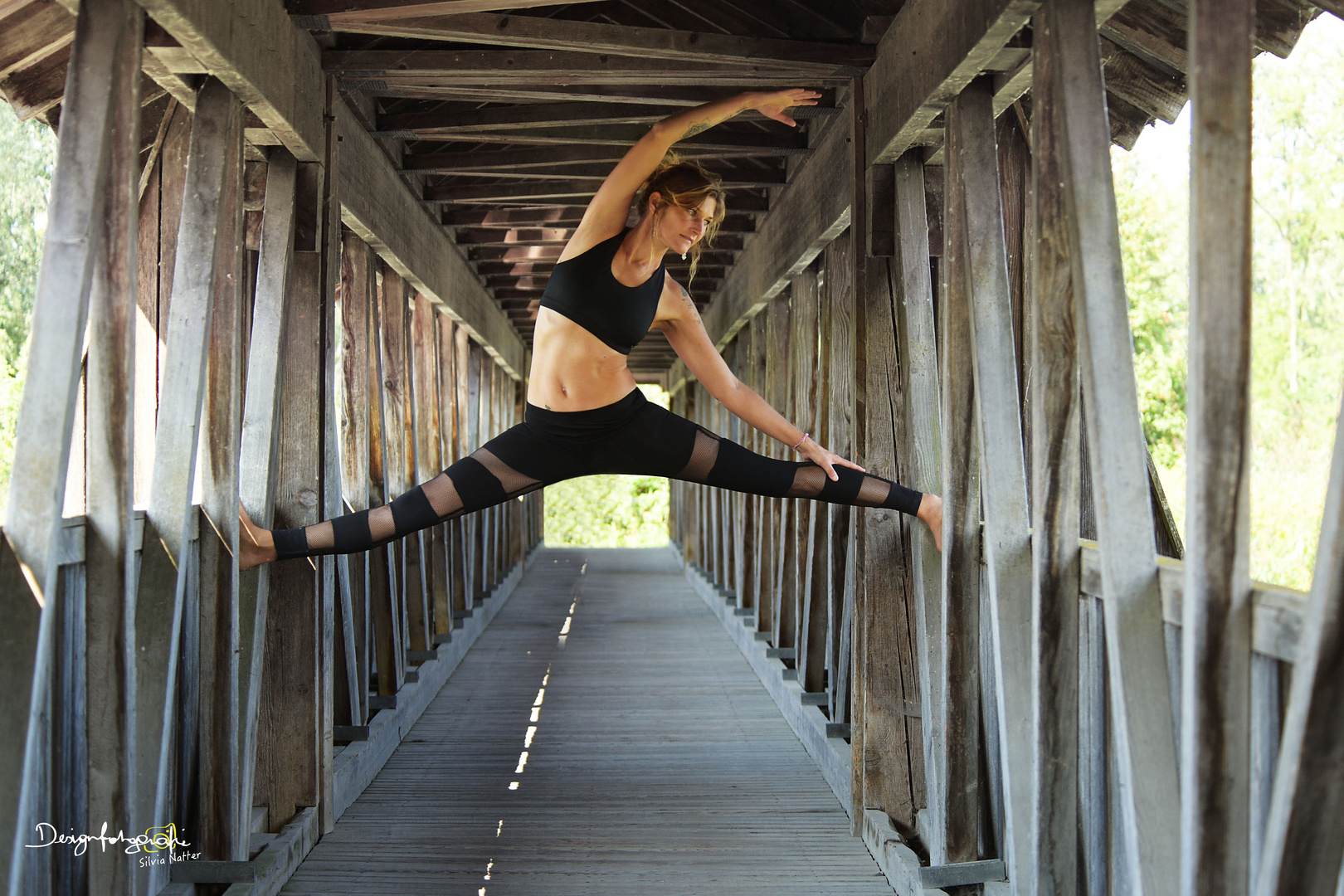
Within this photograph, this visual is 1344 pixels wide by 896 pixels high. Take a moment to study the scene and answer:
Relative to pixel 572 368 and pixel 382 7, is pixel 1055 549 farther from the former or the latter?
pixel 382 7

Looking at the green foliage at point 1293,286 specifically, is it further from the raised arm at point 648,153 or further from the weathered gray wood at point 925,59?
the raised arm at point 648,153

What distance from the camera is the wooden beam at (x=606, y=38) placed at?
10.9 ft

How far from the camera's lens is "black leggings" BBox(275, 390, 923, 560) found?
10.8 feet

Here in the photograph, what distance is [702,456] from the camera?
340 cm

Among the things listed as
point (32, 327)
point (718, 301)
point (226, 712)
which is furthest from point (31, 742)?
point (718, 301)

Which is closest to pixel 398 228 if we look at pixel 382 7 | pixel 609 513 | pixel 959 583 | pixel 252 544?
pixel 382 7

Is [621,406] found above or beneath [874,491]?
above

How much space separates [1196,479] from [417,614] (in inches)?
198

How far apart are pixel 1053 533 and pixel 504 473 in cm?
173

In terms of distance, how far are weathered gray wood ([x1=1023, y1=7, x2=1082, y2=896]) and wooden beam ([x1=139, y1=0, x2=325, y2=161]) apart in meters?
1.83

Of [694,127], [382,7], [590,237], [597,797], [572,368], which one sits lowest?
[597,797]

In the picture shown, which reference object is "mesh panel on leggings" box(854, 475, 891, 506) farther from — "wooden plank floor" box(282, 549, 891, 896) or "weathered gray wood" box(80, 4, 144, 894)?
"weathered gray wood" box(80, 4, 144, 894)

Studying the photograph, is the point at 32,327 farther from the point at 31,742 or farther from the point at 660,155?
the point at 660,155

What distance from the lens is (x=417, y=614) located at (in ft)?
20.1
